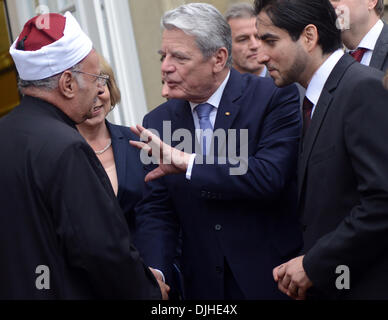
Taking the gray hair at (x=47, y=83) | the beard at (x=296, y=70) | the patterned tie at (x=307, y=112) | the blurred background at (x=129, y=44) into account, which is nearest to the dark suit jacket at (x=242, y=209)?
the patterned tie at (x=307, y=112)

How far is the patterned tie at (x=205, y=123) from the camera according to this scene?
153 inches

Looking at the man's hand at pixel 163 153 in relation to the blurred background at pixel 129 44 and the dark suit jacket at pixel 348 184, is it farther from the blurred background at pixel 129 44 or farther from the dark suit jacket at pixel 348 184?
the blurred background at pixel 129 44

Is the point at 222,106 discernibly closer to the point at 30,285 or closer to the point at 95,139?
the point at 95,139

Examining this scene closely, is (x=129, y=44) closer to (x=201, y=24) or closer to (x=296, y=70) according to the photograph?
(x=201, y=24)

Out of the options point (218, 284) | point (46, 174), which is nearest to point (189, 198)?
point (218, 284)

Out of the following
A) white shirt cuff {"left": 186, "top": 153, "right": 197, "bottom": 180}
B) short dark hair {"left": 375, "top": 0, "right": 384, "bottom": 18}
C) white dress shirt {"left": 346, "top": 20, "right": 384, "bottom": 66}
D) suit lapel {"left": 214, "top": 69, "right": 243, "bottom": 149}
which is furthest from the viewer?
short dark hair {"left": 375, "top": 0, "right": 384, "bottom": 18}

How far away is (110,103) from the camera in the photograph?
184 inches

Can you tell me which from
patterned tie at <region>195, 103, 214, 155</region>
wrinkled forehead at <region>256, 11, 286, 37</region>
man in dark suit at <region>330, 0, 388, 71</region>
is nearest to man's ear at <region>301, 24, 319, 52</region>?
wrinkled forehead at <region>256, 11, 286, 37</region>

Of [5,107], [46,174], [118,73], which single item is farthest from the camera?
[5,107]

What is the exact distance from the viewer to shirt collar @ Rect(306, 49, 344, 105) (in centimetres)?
339

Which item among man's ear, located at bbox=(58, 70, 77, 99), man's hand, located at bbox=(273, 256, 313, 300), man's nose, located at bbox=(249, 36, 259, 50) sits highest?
man's ear, located at bbox=(58, 70, 77, 99)

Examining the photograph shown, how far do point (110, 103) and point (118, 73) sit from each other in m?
1.93

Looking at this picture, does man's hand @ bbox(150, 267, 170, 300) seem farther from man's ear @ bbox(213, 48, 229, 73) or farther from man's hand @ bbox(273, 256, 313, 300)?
man's ear @ bbox(213, 48, 229, 73)
